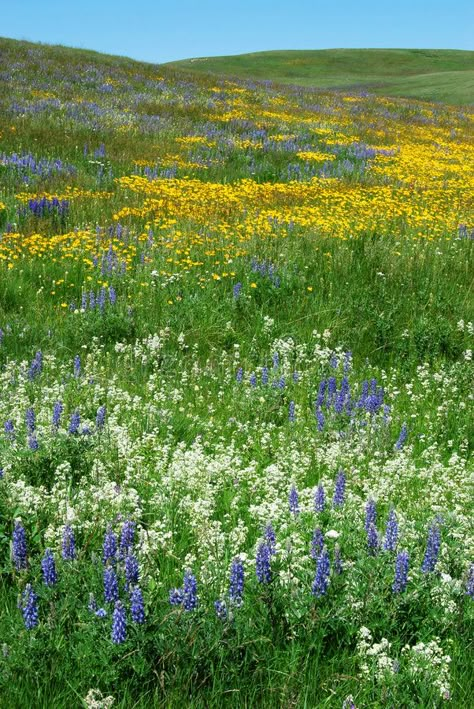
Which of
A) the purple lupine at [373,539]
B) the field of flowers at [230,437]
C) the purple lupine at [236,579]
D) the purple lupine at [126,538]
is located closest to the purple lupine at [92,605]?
the field of flowers at [230,437]

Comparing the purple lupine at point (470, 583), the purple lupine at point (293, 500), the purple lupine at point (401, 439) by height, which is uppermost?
the purple lupine at point (293, 500)

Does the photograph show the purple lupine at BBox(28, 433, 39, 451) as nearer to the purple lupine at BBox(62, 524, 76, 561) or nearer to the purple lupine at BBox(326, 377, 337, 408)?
the purple lupine at BBox(62, 524, 76, 561)

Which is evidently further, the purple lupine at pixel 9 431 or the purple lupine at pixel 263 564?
the purple lupine at pixel 9 431

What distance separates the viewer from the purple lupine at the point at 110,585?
2.71 meters

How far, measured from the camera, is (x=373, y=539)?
3.08 m

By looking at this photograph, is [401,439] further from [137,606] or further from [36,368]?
[36,368]

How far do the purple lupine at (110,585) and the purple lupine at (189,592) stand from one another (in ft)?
0.95

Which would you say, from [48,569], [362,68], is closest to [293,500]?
[48,569]

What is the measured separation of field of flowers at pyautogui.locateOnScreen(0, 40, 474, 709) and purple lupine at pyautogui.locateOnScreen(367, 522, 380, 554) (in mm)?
44

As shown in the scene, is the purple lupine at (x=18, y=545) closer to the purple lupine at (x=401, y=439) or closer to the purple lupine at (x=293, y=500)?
the purple lupine at (x=293, y=500)

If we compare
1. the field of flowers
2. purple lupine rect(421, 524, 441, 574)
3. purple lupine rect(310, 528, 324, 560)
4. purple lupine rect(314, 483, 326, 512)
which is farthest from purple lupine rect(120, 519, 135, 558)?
purple lupine rect(421, 524, 441, 574)

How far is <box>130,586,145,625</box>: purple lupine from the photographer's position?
2605 millimetres

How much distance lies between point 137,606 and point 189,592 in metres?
0.23

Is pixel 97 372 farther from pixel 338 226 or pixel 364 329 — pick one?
pixel 338 226
